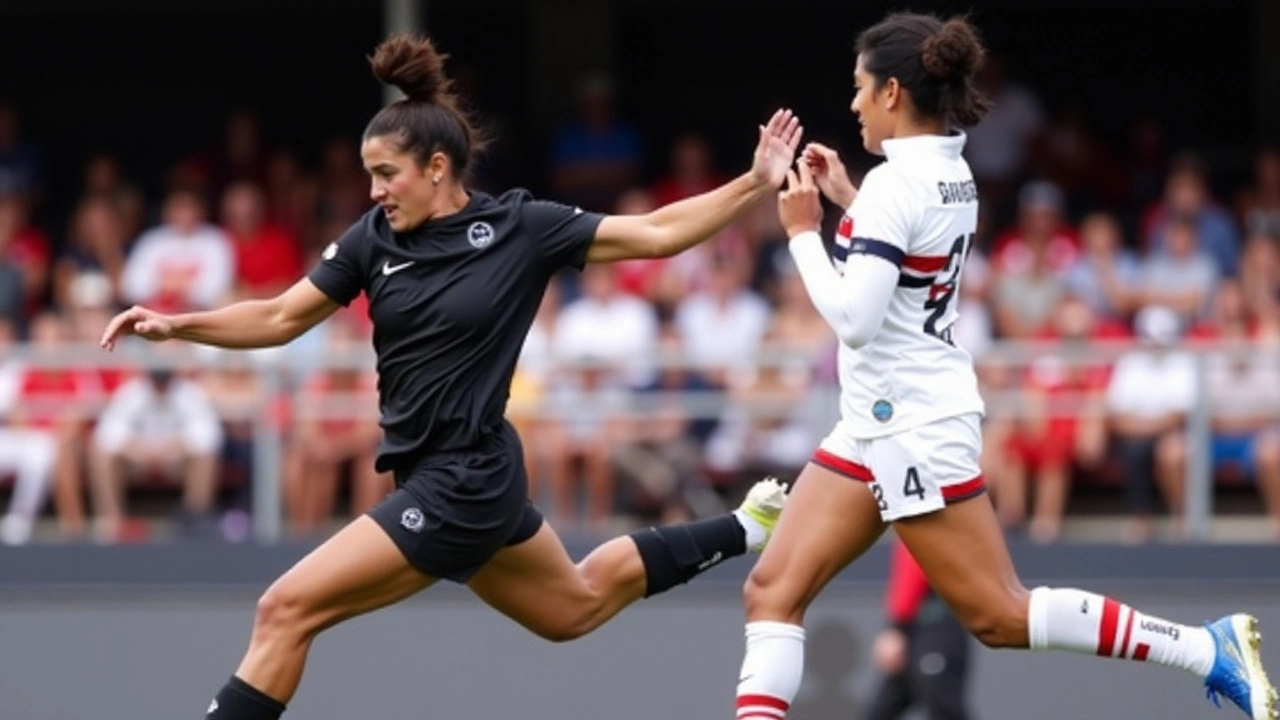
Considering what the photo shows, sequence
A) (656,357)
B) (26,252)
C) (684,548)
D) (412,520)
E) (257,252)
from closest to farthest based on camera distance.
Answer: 1. (412,520)
2. (684,548)
3. (656,357)
4. (257,252)
5. (26,252)

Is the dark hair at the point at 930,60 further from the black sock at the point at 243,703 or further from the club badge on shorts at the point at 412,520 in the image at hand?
the black sock at the point at 243,703

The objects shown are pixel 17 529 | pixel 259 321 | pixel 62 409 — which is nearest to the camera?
pixel 259 321

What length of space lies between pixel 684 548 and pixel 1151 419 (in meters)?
4.33

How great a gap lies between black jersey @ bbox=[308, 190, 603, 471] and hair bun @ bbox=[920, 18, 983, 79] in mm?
1005

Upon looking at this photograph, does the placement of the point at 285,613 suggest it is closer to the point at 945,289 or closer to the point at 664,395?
the point at 945,289

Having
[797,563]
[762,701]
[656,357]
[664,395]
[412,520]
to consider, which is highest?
[656,357]

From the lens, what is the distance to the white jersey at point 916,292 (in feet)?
20.3

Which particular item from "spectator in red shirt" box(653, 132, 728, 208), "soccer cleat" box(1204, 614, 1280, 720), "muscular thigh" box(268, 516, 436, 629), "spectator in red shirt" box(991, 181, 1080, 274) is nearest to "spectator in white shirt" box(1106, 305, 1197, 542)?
"spectator in red shirt" box(991, 181, 1080, 274)

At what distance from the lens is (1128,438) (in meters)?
11.0

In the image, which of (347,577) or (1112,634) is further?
(1112,634)

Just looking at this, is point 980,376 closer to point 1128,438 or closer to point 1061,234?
point 1128,438

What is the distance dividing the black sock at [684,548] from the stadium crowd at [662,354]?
10.9 ft

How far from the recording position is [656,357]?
10.6 meters

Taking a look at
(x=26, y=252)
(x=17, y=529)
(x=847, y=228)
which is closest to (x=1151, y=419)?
(x=847, y=228)
